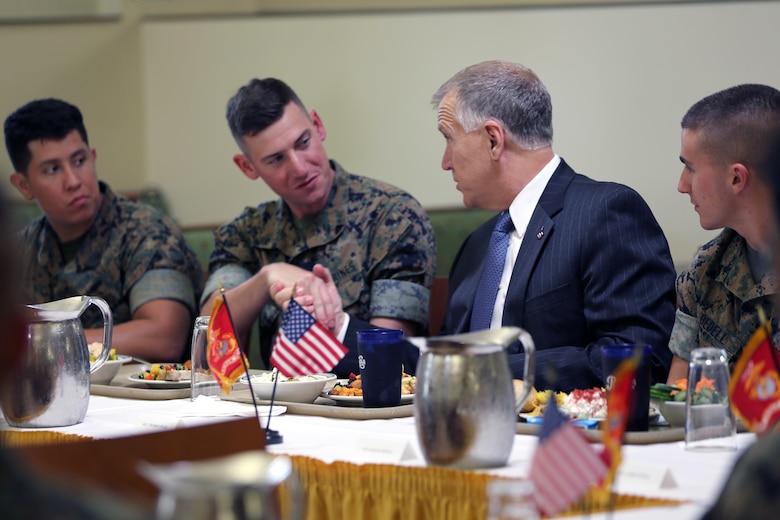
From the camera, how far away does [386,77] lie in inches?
186

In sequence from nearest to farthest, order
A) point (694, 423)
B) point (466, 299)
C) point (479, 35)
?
point (694, 423) → point (466, 299) → point (479, 35)

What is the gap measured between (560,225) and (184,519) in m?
1.84

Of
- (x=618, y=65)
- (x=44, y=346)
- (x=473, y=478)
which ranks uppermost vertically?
(x=618, y=65)

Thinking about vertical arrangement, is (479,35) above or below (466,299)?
above

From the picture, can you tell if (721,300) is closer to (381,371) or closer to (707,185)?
(707,185)

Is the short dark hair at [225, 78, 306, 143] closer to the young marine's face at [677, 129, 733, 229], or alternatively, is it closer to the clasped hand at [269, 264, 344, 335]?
the clasped hand at [269, 264, 344, 335]

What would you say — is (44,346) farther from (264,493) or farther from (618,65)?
(618,65)

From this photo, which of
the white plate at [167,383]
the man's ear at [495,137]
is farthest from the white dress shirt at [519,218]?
the white plate at [167,383]

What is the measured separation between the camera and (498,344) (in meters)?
1.43

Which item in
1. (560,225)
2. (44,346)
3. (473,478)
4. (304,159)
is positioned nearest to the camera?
(473,478)

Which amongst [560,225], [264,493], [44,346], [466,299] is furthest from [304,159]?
[264,493]

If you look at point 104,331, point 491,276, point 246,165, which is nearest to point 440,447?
point 104,331

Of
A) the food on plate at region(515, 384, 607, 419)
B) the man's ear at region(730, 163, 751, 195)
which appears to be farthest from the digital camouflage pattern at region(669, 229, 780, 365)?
the food on plate at region(515, 384, 607, 419)

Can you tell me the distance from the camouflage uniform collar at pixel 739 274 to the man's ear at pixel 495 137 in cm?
59
